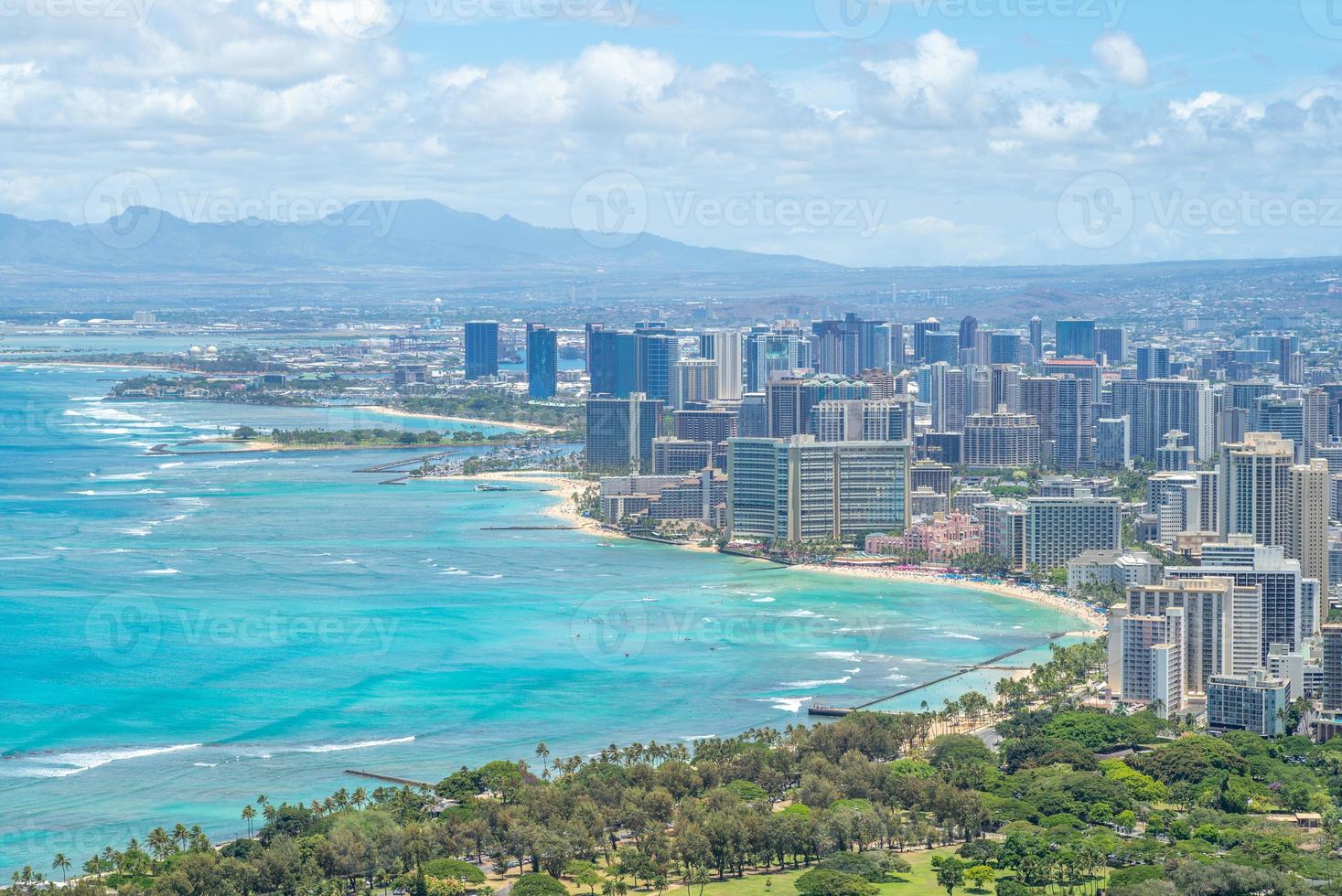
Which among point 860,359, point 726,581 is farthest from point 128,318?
point 726,581

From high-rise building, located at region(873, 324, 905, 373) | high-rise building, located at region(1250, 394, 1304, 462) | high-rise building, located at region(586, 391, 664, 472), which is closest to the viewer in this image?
high-rise building, located at region(1250, 394, 1304, 462)

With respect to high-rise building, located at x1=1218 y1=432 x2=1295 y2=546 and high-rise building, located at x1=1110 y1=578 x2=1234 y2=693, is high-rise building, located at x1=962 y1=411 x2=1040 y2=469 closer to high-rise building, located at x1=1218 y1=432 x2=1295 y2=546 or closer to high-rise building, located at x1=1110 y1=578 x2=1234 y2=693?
high-rise building, located at x1=1218 y1=432 x2=1295 y2=546

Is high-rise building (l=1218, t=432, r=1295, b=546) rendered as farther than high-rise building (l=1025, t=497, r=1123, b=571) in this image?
No

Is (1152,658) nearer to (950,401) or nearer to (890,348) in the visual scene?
(950,401)

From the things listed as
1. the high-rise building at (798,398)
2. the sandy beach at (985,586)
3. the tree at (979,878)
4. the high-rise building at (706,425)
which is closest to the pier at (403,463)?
Answer: the high-rise building at (706,425)

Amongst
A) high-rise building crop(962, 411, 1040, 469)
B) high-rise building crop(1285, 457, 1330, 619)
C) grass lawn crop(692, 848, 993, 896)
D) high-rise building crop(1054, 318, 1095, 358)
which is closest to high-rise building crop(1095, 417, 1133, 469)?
high-rise building crop(962, 411, 1040, 469)

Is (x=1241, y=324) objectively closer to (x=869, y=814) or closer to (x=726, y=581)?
(x=726, y=581)
